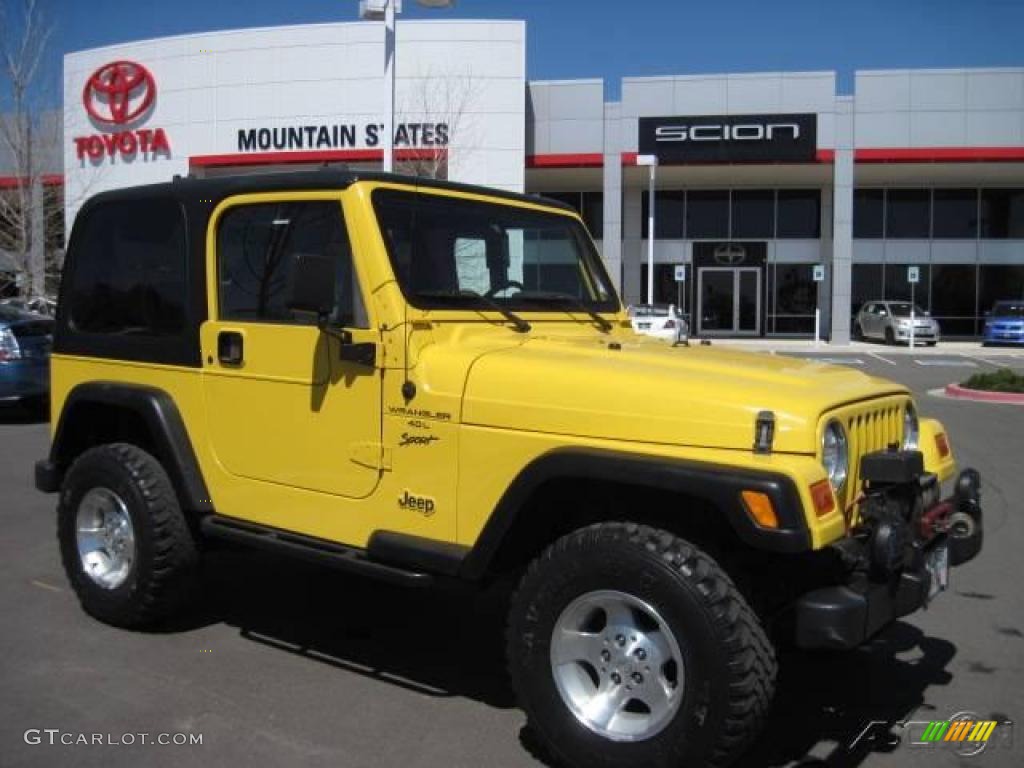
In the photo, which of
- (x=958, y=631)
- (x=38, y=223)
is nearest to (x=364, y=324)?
(x=958, y=631)

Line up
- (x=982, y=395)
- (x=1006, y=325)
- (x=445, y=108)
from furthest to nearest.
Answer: (x=1006, y=325) < (x=445, y=108) < (x=982, y=395)

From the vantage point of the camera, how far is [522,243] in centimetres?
469

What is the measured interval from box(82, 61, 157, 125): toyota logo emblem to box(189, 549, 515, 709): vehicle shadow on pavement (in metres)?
28.6

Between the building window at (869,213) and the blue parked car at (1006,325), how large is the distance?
509cm

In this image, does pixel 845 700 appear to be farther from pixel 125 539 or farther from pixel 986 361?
pixel 986 361

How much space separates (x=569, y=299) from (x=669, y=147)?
28.6 m

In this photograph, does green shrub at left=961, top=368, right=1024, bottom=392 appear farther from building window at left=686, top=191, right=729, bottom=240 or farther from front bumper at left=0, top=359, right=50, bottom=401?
building window at left=686, top=191, right=729, bottom=240

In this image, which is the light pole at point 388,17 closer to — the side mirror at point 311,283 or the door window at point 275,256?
the door window at point 275,256

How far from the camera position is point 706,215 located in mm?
36281

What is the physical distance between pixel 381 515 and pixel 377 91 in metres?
26.8

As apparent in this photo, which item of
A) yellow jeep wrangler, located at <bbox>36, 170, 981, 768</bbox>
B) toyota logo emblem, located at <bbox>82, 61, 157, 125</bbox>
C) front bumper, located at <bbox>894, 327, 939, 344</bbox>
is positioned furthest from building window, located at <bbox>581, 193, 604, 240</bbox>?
yellow jeep wrangler, located at <bbox>36, 170, 981, 768</bbox>

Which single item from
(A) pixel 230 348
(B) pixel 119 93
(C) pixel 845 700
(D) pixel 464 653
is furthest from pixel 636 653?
(B) pixel 119 93

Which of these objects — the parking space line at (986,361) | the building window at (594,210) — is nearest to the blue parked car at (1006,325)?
the parking space line at (986,361)

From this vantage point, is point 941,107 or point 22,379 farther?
point 941,107
